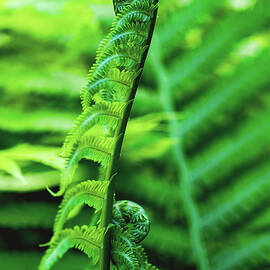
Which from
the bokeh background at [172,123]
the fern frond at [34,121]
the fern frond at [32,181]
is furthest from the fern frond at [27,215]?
the fern frond at [34,121]

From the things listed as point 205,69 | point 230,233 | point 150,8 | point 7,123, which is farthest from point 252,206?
point 150,8

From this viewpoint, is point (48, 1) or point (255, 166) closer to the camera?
point (255, 166)

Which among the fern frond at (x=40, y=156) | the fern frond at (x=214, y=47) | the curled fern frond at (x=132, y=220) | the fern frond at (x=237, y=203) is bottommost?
the curled fern frond at (x=132, y=220)

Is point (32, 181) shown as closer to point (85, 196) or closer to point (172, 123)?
point (172, 123)

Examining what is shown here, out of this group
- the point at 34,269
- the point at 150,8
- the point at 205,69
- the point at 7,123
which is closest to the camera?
the point at 150,8

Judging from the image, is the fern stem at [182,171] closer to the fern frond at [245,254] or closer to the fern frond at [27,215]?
the fern frond at [245,254]

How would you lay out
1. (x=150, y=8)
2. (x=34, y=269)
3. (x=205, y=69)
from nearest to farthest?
(x=150, y=8)
(x=34, y=269)
(x=205, y=69)

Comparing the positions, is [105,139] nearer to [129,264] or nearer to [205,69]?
[129,264]
